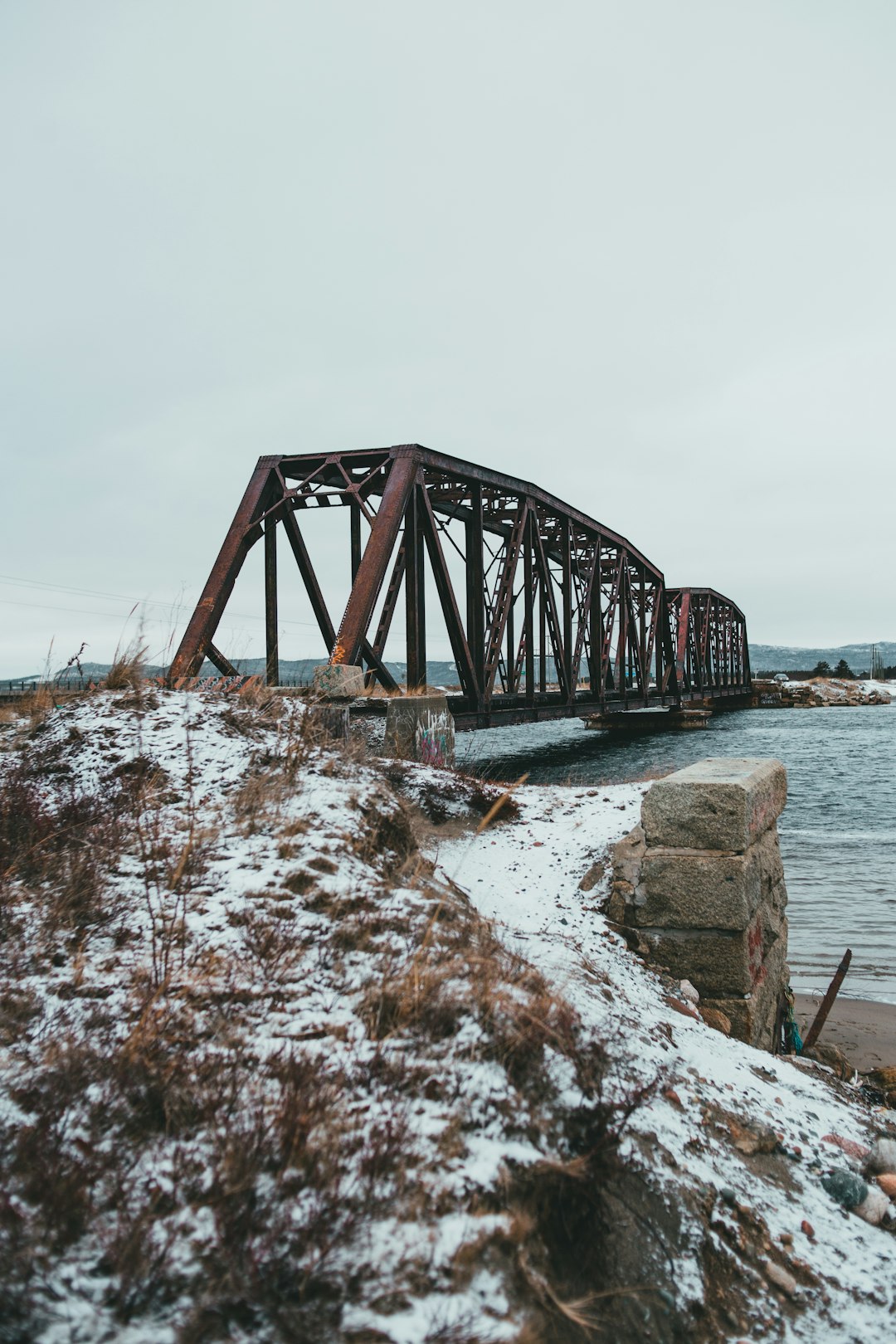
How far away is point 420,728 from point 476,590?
19.1 ft

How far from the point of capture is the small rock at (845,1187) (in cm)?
255

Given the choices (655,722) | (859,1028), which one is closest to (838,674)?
(655,722)

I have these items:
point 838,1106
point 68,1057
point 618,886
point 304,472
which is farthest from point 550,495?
point 68,1057

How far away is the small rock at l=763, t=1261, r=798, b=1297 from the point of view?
2.11m

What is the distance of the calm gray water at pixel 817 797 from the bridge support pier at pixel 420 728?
597 mm

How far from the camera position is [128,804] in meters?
3.77

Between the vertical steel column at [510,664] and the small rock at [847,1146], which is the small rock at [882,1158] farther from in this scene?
the vertical steel column at [510,664]

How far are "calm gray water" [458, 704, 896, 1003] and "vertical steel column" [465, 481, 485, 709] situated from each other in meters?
1.64

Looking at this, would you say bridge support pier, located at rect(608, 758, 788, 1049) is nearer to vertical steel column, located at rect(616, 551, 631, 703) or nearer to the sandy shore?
the sandy shore

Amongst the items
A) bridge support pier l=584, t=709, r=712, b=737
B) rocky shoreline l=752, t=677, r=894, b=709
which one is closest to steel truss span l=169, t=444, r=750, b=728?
bridge support pier l=584, t=709, r=712, b=737

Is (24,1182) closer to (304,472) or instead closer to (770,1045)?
(770,1045)

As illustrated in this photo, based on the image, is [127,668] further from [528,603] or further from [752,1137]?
[528,603]

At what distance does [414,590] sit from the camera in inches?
478

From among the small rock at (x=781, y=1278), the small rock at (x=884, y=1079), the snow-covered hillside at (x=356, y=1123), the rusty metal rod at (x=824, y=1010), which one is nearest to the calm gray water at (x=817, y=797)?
the rusty metal rod at (x=824, y=1010)
